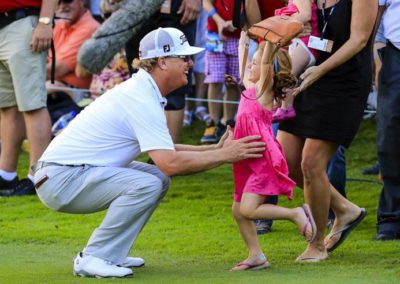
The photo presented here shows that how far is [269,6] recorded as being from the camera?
8.29m

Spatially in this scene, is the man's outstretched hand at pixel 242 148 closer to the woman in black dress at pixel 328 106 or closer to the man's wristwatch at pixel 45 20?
the woman in black dress at pixel 328 106

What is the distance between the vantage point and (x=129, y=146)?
666 centimetres

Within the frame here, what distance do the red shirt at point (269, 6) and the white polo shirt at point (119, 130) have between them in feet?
5.98

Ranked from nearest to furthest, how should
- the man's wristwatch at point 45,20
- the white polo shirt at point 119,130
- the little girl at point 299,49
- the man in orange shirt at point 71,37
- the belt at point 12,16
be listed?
the white polo shirt at point 119,130, the little girl at point 299,49, the man's wristwatch at point 45,20, the belt at point 12,16, the man in orange shirt at point 71,37

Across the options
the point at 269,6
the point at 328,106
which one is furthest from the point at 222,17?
the point at 328,106

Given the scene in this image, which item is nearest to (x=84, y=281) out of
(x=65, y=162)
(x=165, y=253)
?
(x=65, y=162)

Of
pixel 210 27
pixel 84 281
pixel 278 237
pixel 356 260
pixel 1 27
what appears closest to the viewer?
pixel 84 281

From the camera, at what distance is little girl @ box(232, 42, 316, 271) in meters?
6.67

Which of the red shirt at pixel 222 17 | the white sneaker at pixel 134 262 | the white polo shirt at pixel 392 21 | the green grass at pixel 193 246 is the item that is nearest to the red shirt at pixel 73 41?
the red shirt at pixel 222 17

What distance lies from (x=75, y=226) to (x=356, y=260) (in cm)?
241

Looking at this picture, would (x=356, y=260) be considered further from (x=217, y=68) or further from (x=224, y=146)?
(x=217, y=68)

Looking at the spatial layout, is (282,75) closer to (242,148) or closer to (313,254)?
(242,148)

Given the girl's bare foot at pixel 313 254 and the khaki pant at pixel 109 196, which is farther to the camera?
the girl's bare foot at pixel 313 254

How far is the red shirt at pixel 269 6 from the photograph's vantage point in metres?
8.24
